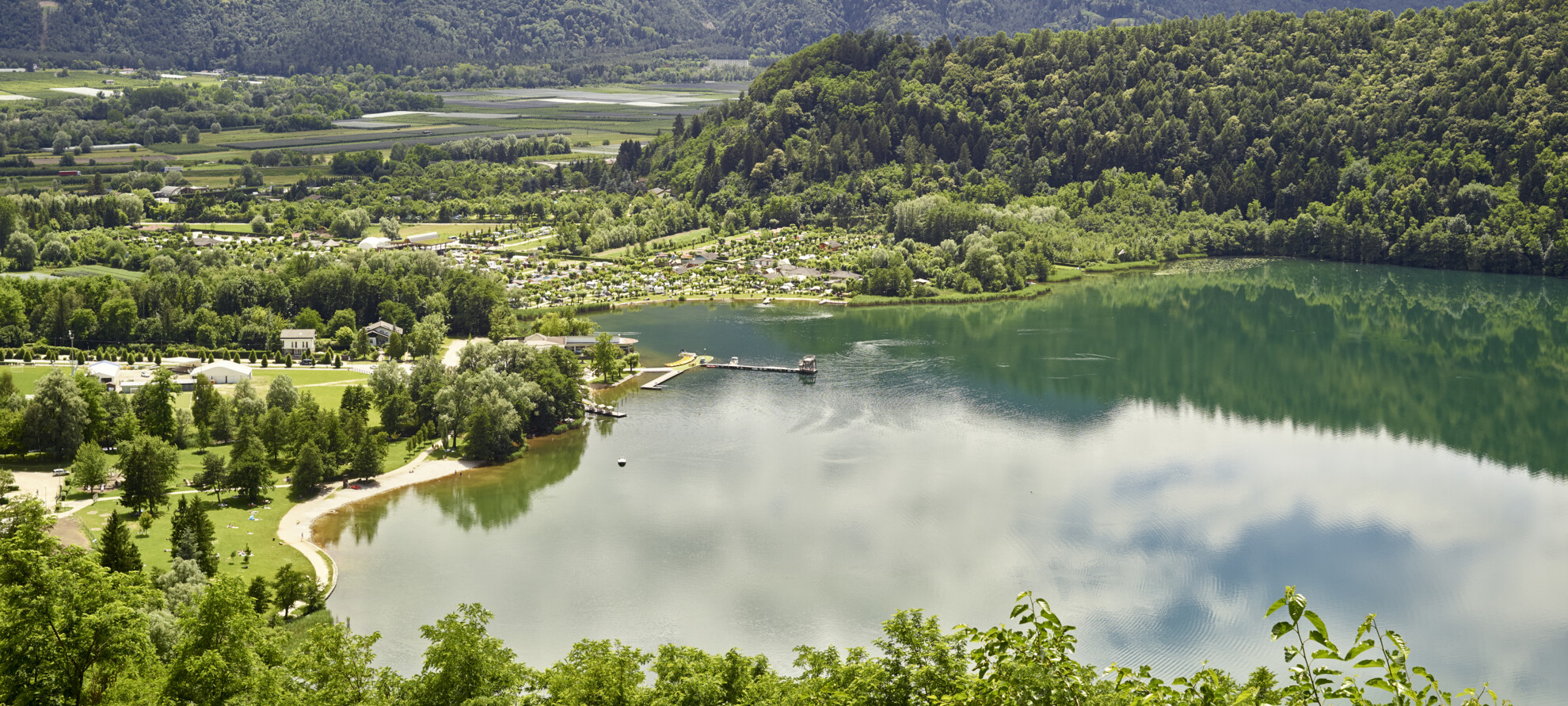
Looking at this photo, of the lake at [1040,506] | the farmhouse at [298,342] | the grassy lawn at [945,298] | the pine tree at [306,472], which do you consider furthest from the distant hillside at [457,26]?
the pine tree at [306,472]

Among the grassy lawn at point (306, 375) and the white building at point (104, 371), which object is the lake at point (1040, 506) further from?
the white building at point (104, 371)

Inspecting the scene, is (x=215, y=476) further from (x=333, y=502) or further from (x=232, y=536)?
(x=232, y=536)

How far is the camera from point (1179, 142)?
90.7 metres

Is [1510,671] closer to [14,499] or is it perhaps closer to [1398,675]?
[1398,675]

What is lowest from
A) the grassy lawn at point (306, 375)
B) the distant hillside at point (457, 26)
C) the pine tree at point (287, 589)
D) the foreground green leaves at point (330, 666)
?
the pine tree at point (287, 589)

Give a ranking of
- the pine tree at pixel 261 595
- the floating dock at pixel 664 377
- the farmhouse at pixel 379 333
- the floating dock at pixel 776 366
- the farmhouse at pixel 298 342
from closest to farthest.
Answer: the pine tree at pixel 261 595
the floating dock at pixel 664 377
the farmhouse at pixel 298 342
the floating dock at pixel 776 366
the farmhouse at pixel 379 333

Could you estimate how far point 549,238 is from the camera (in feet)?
263

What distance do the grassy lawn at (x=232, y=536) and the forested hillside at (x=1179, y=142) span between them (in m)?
45.8

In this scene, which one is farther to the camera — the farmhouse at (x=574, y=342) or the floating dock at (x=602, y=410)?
the farmhouse at (x=574, y=342)

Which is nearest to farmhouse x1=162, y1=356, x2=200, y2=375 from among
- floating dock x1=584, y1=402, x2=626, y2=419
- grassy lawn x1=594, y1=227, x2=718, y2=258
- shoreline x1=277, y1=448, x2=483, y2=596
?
shoreline x1=277, y1=448, x2=483, y2=596

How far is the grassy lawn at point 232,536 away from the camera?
29.5 metres

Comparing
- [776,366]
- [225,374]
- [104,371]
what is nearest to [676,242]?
[776,366]

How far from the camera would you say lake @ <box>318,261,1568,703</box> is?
2828 centimetres

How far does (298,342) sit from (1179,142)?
205 ft
